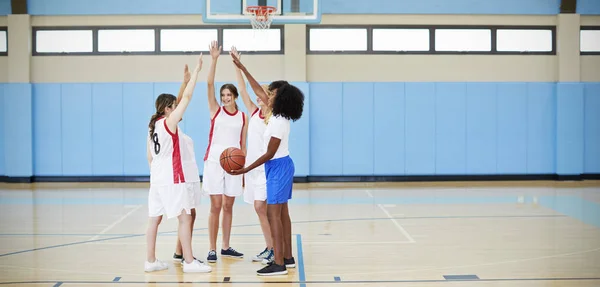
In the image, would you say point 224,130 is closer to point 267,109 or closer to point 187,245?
point 267,109

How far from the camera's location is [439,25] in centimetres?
1448

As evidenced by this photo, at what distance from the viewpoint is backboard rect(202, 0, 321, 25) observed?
11039 millimetres

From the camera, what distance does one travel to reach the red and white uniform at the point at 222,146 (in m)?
6.23

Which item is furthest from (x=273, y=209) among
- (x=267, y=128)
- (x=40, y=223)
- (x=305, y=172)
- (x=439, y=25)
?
(x=439, y=25)

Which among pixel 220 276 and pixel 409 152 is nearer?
pixel 220 276

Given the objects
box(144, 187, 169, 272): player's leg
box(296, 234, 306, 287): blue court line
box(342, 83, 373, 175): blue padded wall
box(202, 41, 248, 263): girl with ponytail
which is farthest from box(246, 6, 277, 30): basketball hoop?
box(144, 187, 169, 272): player's leg

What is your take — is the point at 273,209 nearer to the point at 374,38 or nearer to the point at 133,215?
the point at 133,215

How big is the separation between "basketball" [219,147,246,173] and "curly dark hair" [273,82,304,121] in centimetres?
49

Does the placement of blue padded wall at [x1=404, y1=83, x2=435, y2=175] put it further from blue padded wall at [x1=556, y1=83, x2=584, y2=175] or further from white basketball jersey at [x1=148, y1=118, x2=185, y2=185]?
white basketball jersey at [x1=148, y1=118, x2=185, y2=185]

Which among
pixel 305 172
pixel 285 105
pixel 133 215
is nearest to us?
pixel 285 105

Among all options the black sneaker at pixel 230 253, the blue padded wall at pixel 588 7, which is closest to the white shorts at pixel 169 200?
the black sneaker at pixel 230 253

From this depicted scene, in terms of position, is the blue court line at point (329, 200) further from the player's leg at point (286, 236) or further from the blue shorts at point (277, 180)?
the blue shorts at point (277, 180)

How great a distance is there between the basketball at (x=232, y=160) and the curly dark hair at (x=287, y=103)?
1.59ft

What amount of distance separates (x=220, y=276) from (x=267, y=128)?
1.24 meters
